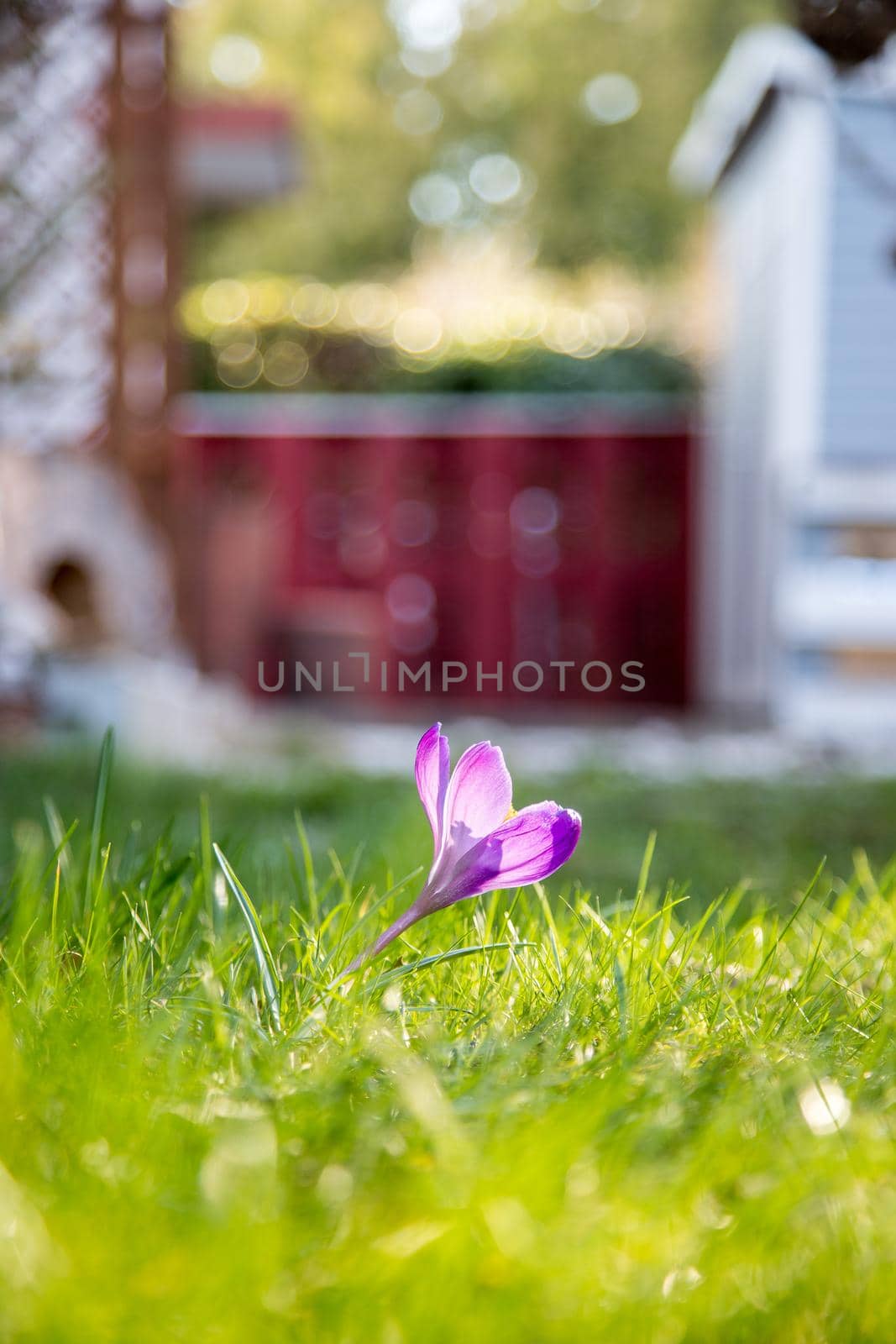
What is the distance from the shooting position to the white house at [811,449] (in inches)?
251

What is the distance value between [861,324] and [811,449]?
0.69 metres

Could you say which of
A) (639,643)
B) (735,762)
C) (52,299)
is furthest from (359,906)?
(639,643)

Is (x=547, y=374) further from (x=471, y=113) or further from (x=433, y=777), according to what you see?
(x=471, y=113)

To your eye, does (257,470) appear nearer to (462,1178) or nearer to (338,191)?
(462,1178)

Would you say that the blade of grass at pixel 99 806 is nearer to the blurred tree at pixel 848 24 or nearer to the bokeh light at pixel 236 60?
the blurred tree at pixel 848 24

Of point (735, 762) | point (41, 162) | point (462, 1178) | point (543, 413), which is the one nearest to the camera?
point (462, 1178)

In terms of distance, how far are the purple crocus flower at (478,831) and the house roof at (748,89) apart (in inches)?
185

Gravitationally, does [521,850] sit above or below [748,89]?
below

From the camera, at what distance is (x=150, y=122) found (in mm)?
5512

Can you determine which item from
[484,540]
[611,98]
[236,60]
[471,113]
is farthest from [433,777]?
[236,60]

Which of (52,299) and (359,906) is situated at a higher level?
(52,299)

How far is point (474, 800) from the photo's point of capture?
865 millimetres

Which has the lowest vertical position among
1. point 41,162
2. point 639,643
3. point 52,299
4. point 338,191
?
point 639,643

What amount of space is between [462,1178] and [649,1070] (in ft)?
0.75
